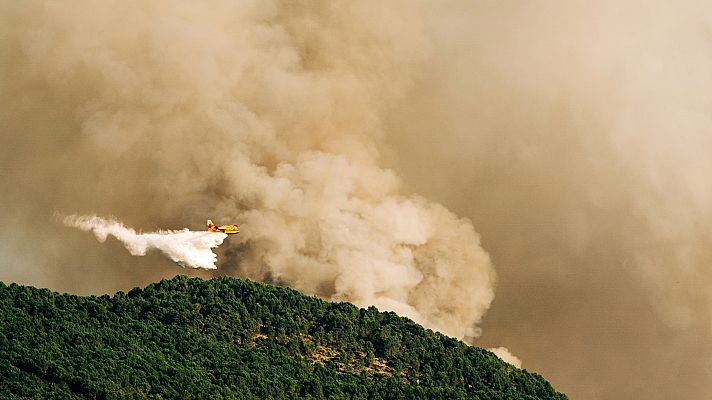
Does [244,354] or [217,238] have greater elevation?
[217,238]

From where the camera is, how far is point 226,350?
148375 millimetres

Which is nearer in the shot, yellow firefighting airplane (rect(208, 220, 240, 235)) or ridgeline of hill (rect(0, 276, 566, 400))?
ridgeline of hill (rect(0, 276, 566, 400))

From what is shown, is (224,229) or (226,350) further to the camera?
(224,229)

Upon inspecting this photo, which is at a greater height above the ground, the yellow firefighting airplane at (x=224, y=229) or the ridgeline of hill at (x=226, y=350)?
the yellow firefighting airplane at (x=224, y=229)

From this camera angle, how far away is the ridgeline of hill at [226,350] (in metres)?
137

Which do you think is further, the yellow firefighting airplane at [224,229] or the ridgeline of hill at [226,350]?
the yellow firefighting airplane at [224,229]

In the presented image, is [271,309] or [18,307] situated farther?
[271,309]

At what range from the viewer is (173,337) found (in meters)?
148

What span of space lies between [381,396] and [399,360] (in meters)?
7.99

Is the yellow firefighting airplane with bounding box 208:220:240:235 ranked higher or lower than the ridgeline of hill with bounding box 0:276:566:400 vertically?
higher

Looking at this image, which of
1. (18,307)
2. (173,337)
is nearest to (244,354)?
(173,337)

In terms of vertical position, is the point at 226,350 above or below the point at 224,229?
below

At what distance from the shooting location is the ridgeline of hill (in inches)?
5408

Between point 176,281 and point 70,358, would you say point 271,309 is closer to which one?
point 176,281
